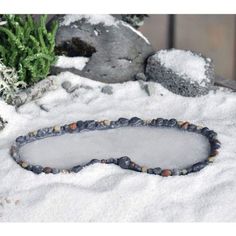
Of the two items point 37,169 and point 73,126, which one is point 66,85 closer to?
point 73,126

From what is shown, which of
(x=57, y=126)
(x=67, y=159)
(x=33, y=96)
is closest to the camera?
(x=67, y=159)

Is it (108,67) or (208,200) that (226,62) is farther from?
(208,200)

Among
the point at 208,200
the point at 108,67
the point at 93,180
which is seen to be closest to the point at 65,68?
the point at 108,67

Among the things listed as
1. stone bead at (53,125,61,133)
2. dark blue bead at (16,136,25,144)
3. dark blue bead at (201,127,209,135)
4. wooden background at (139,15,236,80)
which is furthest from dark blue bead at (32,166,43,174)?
wooden background at (139,15,236,80)

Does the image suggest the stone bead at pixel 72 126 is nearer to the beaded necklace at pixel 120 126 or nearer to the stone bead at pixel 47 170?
the beaded necklace at pixel 120 126

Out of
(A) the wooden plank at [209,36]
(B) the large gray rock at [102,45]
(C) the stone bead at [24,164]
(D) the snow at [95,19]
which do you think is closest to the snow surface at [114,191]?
(C) the stone bead at [24,164]

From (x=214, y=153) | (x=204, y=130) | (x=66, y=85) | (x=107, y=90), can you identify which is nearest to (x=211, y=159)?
(x=214, y=153)

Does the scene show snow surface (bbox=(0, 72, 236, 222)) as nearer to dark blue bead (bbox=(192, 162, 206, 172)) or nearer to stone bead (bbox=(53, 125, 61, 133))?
dark blue bead (bbox=(192, 162, 206, 172))
